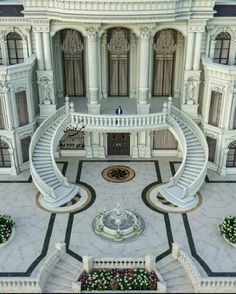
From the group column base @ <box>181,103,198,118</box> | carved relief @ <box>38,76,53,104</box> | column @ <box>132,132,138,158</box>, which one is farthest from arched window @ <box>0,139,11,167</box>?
column base @ <box>181,103,198,118</box>

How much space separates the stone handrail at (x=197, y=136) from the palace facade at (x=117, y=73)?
1.04 meters

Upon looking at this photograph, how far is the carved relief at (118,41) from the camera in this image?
36.5 metres

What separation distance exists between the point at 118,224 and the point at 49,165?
334 inches

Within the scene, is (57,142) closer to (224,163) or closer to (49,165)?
(49,165)

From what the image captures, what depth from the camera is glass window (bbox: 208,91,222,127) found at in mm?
35219

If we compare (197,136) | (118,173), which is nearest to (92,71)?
(118,173)

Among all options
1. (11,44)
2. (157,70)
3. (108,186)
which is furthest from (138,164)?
(11,44)

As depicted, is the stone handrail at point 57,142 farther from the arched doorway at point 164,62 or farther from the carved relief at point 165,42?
the carved relief at point 165,42

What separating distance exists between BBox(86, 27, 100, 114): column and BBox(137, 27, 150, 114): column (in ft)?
12.4

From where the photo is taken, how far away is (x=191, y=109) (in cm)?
3731

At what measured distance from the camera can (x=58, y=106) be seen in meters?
38.5

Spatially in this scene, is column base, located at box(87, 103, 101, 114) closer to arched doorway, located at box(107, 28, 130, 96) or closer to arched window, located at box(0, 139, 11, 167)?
arched doorway, located at box(107, 28, 130, 96)

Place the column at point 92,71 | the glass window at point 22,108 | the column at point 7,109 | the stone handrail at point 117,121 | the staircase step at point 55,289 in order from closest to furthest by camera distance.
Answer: the staircase step at point 55,289
the column at point 7,109
the column at point 92,71
the stone handrail at point 117,121
the glass window at point 22,108

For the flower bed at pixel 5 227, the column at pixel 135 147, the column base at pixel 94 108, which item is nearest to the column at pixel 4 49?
the column base at pixel 94 108
